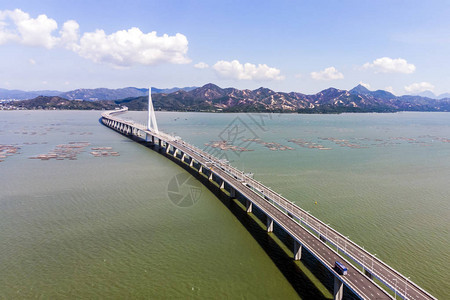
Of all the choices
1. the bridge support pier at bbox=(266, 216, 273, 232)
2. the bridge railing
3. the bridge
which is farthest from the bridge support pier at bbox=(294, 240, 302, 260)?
the bridge support pier at bbox=(266, 216, 273, 232)

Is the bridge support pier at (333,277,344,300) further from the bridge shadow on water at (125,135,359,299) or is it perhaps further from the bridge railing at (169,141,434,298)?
the bridge railing at (169,141,434,298)

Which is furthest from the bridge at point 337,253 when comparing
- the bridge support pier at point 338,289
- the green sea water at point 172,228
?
the green sea water at point 172,228

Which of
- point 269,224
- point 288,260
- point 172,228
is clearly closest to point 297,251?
point 288,260

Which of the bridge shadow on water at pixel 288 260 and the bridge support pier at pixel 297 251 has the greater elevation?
the bridge support pier at pixel 297 251

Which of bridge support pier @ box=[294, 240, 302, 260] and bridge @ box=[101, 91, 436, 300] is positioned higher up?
bridge @ box=[101, 91, 436, 300]

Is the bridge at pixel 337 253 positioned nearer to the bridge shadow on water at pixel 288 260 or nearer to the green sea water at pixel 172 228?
the bridge shadow on water at pixel 288 260

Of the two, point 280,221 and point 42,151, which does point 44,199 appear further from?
point 42,151

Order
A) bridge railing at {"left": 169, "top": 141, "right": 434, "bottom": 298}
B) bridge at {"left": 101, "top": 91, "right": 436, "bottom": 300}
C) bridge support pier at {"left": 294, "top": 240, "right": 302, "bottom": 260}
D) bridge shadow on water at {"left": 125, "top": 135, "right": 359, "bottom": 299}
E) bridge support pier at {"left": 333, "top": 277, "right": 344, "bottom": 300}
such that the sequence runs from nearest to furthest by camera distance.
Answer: bridge at {"left": 101, "top": 91, "right": 436, "bottom": 300}
bridge railing at {"left": 169, "top": 141, "right": 434, "bottom": 298}
bridge support pier at {"left": 333, "top": 277, "right": 344, "bottom": 300}
bridge shadow on water at {"left": 125, "top": 135, "right": 359, "bottom": 299}
bridge support pier at {"left": 294, "top": 240, "right": 302, "bottom": 260}

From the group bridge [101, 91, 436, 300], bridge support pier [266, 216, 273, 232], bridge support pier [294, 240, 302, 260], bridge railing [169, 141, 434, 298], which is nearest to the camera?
bridge [101, 91, 436, 300]
